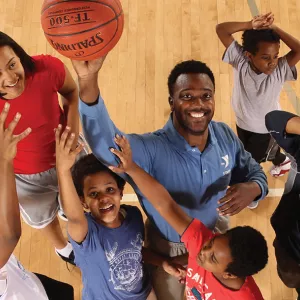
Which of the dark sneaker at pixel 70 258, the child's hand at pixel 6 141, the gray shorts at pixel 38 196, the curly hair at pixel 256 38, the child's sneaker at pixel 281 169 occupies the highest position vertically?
the curly hair at pixel 256 38

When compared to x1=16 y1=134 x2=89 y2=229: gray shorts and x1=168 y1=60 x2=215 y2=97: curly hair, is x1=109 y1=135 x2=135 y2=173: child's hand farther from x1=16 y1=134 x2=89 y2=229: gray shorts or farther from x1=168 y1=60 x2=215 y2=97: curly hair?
x1=16 y1=134 x2=89 y2=229: gray shorts

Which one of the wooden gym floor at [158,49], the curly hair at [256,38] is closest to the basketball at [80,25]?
the curly hair at [256,38]

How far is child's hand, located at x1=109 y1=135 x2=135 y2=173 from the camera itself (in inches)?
68.6

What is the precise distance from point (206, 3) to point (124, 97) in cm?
118

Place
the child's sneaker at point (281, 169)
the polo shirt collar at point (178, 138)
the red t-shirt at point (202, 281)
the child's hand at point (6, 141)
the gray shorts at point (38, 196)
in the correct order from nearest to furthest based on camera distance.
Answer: the child's hand at point (6, 141) → the red t-shirt at point (202, 281) → the polo shirt collar at point (178, 138) → the gray shorts at point (38, 196) → the child's sneaker at point (281, 169)

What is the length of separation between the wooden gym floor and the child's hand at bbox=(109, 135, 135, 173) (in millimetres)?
1283

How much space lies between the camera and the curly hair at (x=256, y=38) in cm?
251

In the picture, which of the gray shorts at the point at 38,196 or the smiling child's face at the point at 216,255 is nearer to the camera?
the smiling child's face at the point at 216,255

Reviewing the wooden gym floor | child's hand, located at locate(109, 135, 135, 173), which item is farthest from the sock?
child's hand, located at locate(109, 135, 135, 173)

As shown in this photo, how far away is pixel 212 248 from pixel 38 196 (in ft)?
3.20

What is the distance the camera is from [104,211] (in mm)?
1908

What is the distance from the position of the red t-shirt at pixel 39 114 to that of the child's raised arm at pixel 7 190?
1.52 feet

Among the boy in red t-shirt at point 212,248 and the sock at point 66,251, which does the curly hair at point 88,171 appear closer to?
the boy in red t-shirt at point 212,248

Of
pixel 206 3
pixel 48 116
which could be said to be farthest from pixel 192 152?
pixel 206 3
